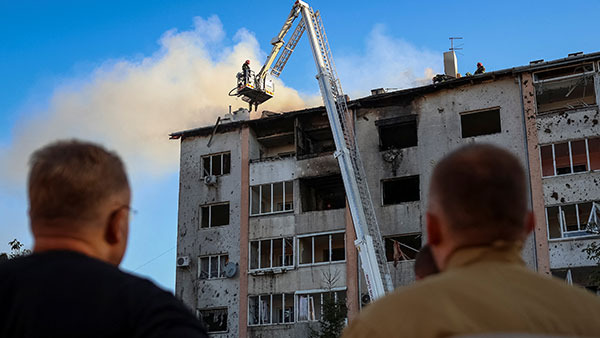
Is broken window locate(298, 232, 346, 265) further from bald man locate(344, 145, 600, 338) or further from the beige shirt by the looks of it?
the beige shirt

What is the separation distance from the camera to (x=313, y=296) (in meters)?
35.8

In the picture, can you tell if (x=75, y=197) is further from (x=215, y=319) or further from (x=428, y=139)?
(x=215, y=319)

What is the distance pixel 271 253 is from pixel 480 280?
35.2 meters

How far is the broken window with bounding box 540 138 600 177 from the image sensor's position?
32.9m

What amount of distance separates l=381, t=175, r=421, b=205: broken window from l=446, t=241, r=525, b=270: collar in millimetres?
33387

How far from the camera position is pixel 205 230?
39.0 m

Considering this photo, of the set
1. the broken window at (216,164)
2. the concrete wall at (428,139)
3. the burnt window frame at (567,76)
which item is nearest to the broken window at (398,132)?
the concrete wall at (428,139)

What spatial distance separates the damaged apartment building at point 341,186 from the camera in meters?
32.8

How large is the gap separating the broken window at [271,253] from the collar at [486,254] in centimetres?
3479

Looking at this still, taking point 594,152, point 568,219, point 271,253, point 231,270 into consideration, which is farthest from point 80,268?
point 231,270

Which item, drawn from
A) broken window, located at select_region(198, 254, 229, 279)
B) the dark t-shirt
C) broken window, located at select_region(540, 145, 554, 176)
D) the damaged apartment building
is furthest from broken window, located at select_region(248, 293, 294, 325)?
the dark t-shirt

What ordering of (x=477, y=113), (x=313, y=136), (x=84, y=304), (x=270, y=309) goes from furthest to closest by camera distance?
(x=313, y=136)
(x=270, y=309)
(x=477, y=113)
(x=84, y=304)

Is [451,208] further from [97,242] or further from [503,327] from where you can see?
[97,242]

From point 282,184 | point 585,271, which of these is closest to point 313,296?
point 282,184
